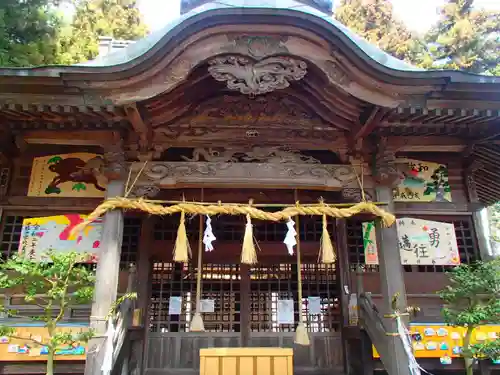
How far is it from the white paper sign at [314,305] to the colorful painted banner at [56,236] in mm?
4117

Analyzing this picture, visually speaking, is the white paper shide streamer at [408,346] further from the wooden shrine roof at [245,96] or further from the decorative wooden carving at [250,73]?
the decorative wooden carving at [250,73]

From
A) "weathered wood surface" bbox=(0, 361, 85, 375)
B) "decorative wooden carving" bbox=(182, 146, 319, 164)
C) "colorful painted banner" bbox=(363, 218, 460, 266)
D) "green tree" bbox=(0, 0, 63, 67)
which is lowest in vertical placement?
"weathered wood surface" bbox=(0, 361, 85, 375)

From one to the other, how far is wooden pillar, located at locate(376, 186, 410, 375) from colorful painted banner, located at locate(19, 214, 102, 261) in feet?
15.9

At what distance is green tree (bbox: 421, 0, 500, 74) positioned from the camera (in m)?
18.4

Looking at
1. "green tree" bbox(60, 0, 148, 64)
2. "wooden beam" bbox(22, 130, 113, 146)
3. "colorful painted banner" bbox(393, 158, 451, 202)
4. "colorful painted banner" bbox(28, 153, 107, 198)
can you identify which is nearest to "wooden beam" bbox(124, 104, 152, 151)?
"wooden beam" bbox(22, 130, 113, 146)

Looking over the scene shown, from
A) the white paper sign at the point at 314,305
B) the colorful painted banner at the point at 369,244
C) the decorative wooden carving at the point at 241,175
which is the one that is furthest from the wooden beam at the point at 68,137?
the colorful painted banner at the point at 369,244

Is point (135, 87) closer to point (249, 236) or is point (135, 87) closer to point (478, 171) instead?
point (249, 236)

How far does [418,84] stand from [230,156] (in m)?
2.98

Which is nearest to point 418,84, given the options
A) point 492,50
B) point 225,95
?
point 225,95

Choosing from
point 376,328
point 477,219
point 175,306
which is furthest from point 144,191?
point 477,219

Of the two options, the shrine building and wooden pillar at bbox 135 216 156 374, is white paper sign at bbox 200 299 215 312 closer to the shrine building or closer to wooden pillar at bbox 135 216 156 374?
the shrine building

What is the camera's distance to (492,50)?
1853 centimetres

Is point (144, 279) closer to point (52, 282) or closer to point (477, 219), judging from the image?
point (52, 282)

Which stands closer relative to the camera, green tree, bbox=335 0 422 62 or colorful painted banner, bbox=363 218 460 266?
colorful painted banner, bbox=363 218 460 266
